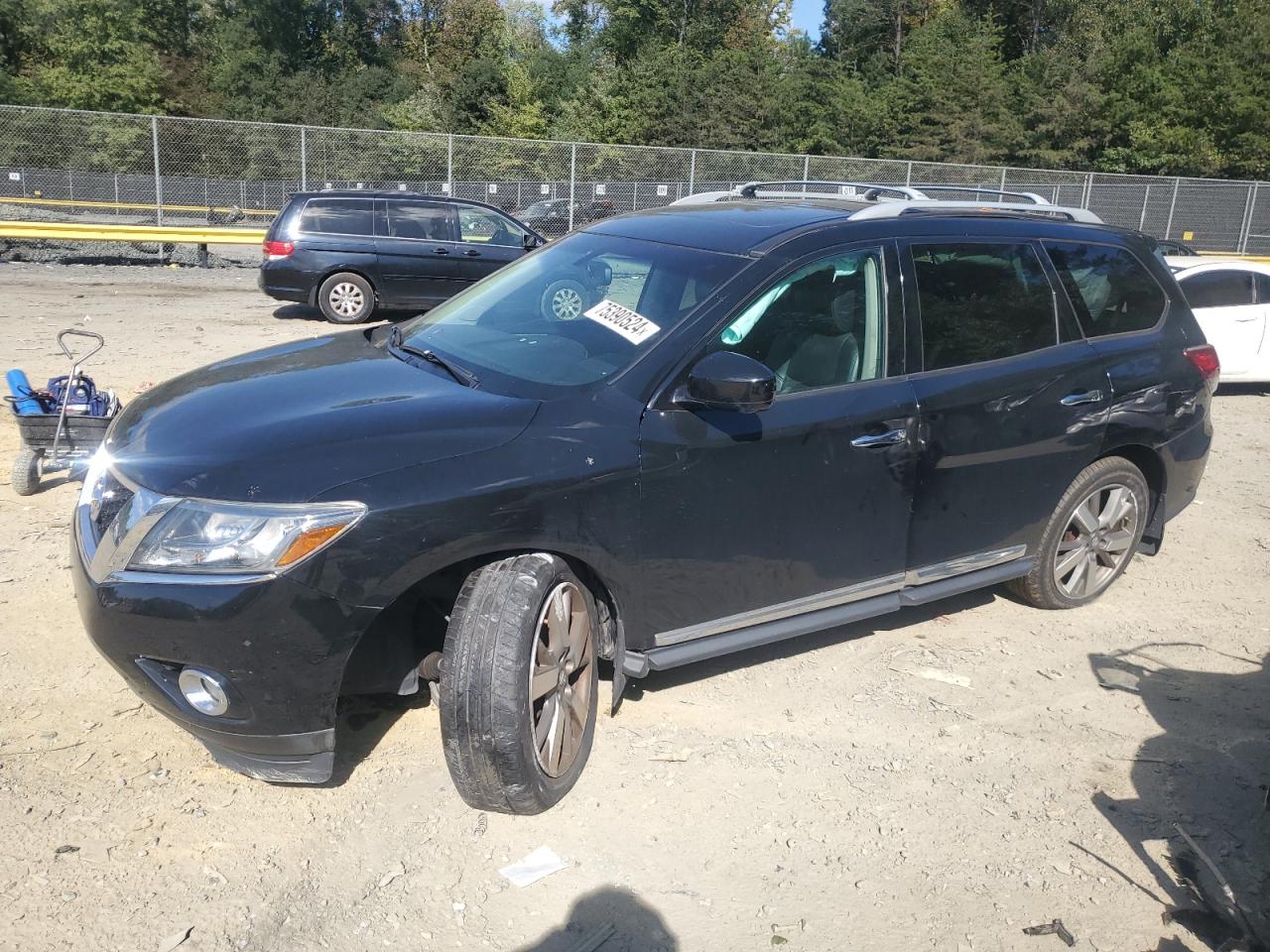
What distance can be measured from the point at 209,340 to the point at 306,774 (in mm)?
9283

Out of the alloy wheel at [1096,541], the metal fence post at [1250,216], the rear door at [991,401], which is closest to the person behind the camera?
the rear door at [991,401]

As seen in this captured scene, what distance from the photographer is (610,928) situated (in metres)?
2.88

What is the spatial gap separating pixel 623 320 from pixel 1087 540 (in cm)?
264

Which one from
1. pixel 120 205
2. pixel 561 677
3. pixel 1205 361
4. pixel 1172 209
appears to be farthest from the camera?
pixel 1172 209

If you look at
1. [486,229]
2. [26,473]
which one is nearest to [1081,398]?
[26,473]

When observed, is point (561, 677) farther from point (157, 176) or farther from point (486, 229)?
point (157, 176)

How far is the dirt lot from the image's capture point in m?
2.90

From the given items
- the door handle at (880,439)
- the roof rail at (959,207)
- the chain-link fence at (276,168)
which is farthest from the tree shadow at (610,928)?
the chain-link fence at (276,168)

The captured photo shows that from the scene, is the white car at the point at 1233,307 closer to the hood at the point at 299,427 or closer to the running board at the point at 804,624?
the running board at the point at 804,624

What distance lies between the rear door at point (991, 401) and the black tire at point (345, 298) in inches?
424

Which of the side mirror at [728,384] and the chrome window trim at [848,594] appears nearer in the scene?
the side mirror at [728,384]

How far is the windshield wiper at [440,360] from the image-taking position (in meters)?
3.63

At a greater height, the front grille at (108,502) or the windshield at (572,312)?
the windshield at (572,312)

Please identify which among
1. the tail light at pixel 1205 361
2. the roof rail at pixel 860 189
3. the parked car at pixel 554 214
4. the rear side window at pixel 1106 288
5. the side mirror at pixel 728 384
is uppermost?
the roof rail at pixel 860 189
